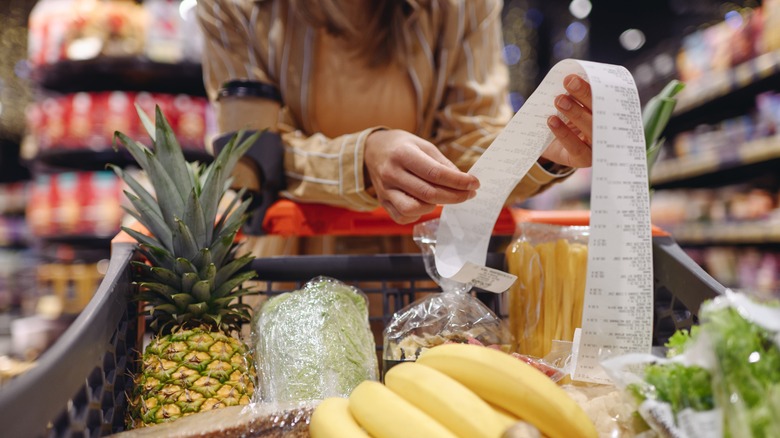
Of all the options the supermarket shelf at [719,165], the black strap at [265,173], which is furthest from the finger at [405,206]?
the supermarket shelf at [719,165]

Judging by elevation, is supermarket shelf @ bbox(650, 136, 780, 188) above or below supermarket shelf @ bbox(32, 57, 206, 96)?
below

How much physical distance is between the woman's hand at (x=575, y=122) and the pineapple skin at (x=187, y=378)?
0.59 metres

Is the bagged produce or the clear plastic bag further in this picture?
the clear plastic bag

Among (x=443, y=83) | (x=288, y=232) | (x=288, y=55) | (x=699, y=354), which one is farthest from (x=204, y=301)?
(x=443, y=83)

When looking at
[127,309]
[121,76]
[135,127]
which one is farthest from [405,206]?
[121,76]

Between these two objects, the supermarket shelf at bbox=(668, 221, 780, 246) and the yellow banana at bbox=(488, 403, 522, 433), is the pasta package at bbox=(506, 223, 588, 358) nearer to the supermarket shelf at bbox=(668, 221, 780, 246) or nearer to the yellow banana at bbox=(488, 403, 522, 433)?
the yellow banana at bbox=(488, 403, 522, 433)

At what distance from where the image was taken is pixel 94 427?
2.24 feet

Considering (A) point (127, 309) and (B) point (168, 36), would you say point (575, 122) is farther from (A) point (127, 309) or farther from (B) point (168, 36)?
(B) point (168, 36)

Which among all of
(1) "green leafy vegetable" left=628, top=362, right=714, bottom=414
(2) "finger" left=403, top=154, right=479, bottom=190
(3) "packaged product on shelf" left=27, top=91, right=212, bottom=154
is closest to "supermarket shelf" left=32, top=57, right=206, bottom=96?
(3) "packaged product on shelf" left=27, top=91, right=212, bottom=154

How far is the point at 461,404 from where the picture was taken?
0.60 m

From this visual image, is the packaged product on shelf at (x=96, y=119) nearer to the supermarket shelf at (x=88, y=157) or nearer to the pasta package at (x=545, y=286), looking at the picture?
the supermarket shelf at (x=88, y=157)

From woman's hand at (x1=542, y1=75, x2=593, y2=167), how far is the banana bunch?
1.19 ft

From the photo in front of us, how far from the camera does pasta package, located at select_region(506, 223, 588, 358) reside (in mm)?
961

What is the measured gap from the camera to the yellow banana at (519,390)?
606 mm
